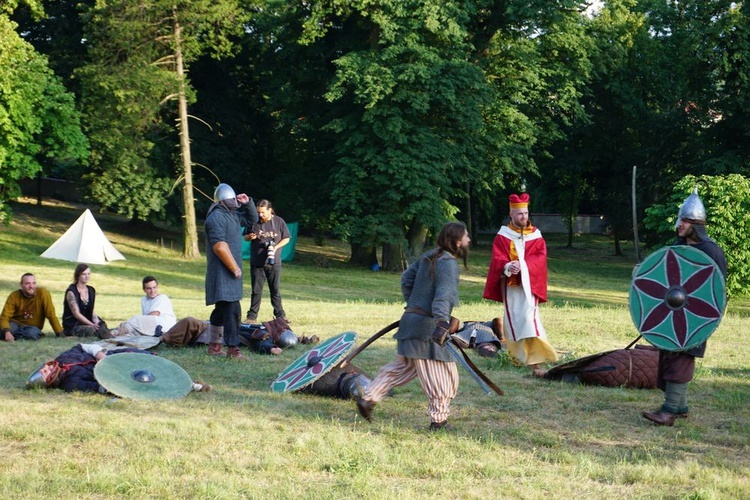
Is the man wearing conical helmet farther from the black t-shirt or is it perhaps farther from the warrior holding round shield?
the black t-shirt

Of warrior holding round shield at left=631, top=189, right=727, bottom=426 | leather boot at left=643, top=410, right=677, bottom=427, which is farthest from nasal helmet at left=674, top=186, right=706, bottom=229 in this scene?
leather boot at left=643, top=410, right=677, bottom=427

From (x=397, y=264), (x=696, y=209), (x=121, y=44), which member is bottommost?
(x=397, y=264)

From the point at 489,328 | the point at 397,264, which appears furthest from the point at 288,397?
the point at 397,264

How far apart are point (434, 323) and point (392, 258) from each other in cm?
2481

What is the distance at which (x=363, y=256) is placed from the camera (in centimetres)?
3288

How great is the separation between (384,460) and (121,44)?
1000 inches

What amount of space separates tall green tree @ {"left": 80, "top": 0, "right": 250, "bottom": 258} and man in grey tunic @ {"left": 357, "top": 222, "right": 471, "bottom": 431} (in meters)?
23.3

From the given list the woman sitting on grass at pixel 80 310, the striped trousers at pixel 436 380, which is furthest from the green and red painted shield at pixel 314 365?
the woman sitting on grass at pixel 80 310

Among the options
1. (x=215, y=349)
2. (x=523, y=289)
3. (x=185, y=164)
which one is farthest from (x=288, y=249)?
(x=523, y=289)

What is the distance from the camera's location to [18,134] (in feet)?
92.4

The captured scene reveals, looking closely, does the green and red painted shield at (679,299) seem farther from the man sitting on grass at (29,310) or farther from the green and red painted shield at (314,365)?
the man sitting on grass at (29,310)

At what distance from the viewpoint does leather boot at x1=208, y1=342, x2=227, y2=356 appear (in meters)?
10.2

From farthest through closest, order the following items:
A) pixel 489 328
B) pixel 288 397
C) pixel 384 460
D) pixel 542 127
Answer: pixel 542 127 → pixel 489 328 → pixel 288 397 → pixel 384 460

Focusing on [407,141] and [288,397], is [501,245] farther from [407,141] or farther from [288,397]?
[407,141]
